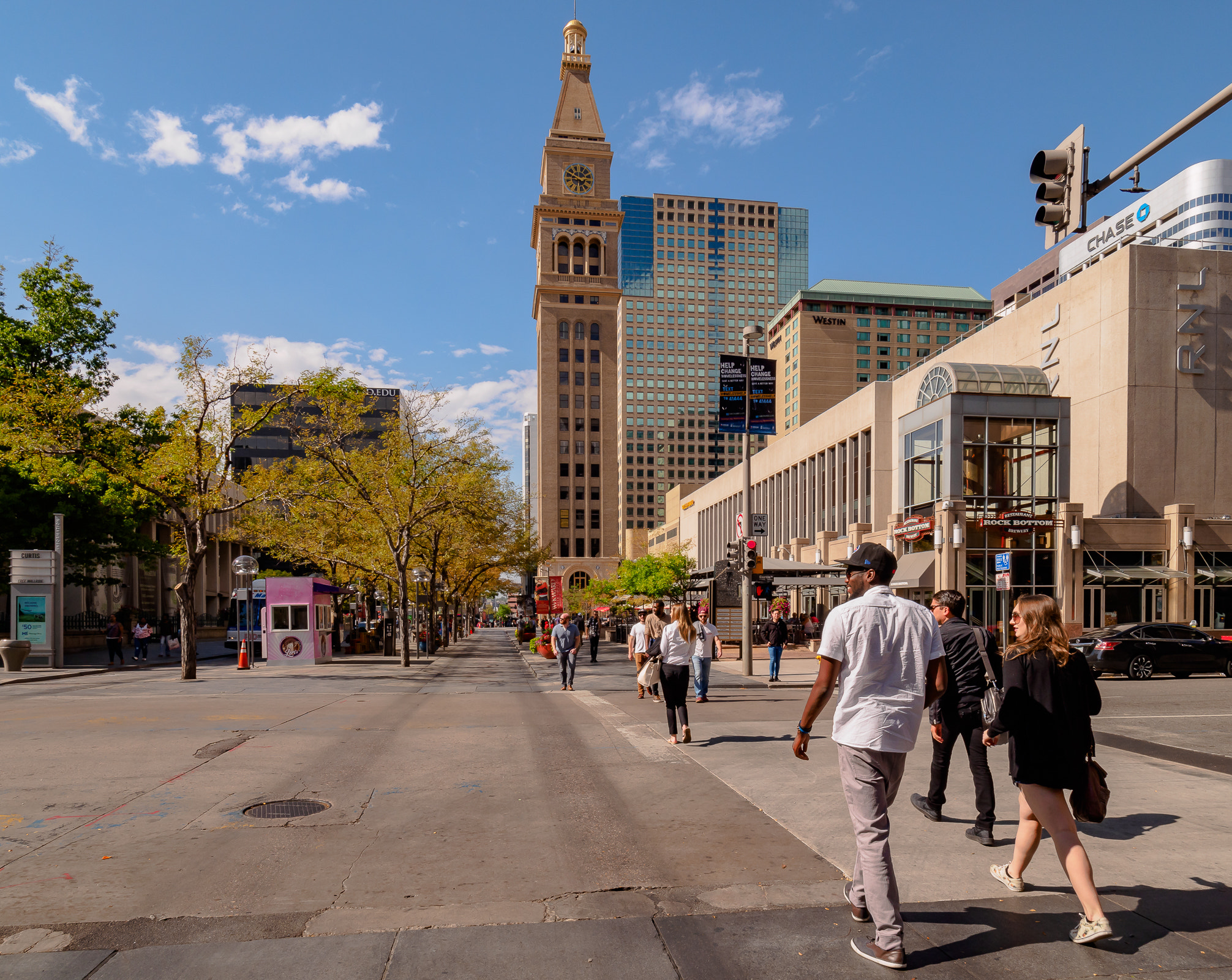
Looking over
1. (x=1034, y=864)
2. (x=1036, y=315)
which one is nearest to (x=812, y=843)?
(x=1034, y=864)

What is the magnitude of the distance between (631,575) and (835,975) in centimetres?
5614

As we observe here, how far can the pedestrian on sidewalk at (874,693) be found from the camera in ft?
14.5

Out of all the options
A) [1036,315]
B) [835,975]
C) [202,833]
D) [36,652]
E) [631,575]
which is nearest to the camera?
[835,975]

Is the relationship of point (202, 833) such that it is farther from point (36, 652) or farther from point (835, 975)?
point (36, 652)

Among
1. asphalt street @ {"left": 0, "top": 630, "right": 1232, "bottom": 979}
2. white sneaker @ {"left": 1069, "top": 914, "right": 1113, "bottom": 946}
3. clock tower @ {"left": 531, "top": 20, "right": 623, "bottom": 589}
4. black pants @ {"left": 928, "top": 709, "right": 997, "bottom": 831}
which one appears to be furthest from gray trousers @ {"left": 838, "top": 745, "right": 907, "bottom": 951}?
clock tower @ {"left": 531, "top": 20, "right": 623, "bottom": 589}

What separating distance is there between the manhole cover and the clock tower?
112 meters

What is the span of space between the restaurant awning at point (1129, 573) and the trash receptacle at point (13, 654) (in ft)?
122

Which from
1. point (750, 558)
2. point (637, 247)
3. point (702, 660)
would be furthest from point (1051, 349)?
point (637, 247)

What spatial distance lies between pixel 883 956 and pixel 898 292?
494 feet

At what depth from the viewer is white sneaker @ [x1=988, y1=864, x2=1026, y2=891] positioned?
5.17 meters

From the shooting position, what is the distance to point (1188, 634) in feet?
76.4

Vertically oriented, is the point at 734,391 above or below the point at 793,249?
below

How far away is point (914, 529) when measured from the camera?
3797 centimetres

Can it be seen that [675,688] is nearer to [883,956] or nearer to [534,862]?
[534,862]
